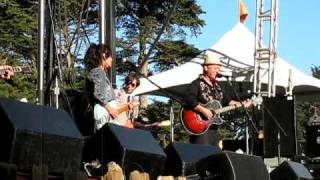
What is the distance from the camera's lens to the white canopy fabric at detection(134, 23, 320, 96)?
1155 cm

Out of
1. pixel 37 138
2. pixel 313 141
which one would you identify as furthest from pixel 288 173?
pixel 313 141

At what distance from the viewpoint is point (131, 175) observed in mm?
4949

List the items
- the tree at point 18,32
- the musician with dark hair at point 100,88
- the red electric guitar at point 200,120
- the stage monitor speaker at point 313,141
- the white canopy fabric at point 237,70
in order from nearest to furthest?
1. the musician with dark hair at point 100,88
2. the red electric guitar at point 200,120
3. the stage monitor speaker at point 313,141
4. the white canopy fabric at point 237,70
5. the tree at point 18,32

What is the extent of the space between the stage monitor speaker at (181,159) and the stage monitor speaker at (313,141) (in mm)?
4246

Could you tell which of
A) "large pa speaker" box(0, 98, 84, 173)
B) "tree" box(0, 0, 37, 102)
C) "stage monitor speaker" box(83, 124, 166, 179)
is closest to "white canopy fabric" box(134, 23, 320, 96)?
"stage monitor speaker" box(83, 124, 166, 179)

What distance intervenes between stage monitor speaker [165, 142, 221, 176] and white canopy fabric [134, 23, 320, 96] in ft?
16.6

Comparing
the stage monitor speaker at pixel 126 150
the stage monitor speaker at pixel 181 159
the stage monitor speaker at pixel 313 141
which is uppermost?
the stage monitor speaker at pixel 126 150

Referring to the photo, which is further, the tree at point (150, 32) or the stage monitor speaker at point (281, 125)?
the tree at point (150, 32)

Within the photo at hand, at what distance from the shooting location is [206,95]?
338 inches

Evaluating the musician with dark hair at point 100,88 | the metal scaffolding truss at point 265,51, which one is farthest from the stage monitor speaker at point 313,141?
the musician with dark hair at point 100,88

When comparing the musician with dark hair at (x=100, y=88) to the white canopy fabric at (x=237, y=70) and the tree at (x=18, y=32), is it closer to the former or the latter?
the white canopy fabric at (x=237, y=70)

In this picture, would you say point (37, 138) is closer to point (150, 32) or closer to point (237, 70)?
point (237, 70)

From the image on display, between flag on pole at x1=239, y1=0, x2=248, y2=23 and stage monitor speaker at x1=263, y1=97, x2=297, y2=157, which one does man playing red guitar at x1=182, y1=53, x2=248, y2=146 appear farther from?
flag on pole at x1=239, y1=0, x2=248, y2=23

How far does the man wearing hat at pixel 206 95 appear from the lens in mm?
8375
